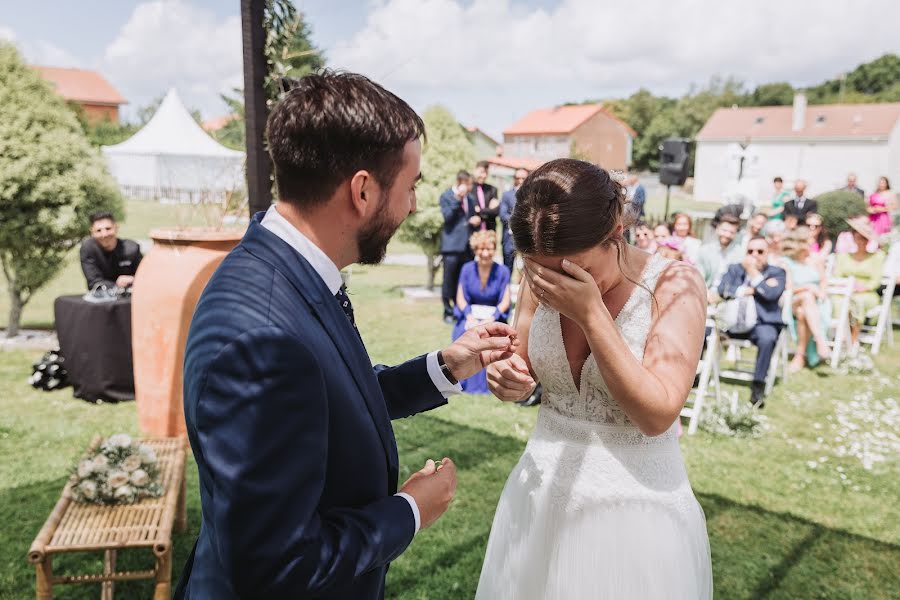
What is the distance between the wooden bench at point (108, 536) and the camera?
2.92 meters

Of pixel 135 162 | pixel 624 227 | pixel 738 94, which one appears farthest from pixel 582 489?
pixel 738 94

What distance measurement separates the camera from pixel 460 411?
6430 millimetres

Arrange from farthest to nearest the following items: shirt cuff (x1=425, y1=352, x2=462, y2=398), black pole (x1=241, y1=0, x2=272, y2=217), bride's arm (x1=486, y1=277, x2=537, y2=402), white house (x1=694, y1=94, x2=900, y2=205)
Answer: white house (x1=694, y1=94, x2=900, y2=205) → black pole (x1=241, y1=0, x2=272, y2=217) → bride's arm (x1=486, y1=277, x2=537, y2=402) → shirt cuff (x1=425, y1=352, x2=462, y2=398)

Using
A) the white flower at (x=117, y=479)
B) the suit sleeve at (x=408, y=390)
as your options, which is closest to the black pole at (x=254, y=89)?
the white flower at (x=117, y=479)

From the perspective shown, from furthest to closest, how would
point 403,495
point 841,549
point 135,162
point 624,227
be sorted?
1. point 135,162
2. point 841,549
3. point 624,227
4. point 403,495

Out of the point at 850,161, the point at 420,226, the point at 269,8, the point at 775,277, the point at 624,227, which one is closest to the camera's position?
the point at 624,227

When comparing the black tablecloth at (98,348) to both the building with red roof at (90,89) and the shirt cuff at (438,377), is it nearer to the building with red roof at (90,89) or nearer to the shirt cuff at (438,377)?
the shirt cuff at (438,377)

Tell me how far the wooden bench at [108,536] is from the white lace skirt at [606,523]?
166 cm

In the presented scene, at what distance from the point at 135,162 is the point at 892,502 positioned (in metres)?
→ 48.7

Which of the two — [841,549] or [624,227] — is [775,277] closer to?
[841,549]

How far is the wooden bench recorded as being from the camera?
2.92 m

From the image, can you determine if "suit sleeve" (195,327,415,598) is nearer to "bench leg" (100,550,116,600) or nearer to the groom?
the groom

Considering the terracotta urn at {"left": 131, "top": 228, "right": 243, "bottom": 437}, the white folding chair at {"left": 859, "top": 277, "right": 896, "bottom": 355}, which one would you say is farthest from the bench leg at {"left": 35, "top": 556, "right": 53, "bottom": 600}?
the white folding chair at {"left": 859, "top": 277, "right": 896, "bottom": 355}

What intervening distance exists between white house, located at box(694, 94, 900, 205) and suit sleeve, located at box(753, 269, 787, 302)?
4360cm
